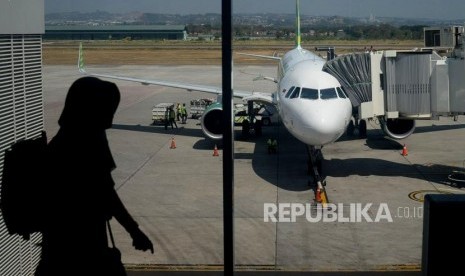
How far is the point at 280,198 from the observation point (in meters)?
15.4

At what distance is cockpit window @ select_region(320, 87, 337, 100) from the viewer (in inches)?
655

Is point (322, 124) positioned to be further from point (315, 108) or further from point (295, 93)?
point (295, 93)

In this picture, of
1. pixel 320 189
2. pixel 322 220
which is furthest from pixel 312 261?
pixel 320 189

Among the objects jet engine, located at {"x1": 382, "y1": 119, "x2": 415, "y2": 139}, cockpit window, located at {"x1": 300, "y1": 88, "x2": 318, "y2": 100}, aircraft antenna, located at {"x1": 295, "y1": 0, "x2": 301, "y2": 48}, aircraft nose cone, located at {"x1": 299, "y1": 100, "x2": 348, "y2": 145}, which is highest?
aircraft antenna, located at {"x1": 295, "y1": 0, "x2": 301, "y2": 48}

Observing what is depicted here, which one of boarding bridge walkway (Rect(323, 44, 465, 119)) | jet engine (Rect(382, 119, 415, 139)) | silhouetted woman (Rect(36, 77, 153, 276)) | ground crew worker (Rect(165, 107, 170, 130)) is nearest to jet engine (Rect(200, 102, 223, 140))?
ground crew worker (Rect(165, 107, 170, 130))

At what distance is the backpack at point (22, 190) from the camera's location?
3340 mm

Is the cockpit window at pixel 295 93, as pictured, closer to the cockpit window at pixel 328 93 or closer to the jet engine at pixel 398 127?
the cockpit window at pixel 328 93

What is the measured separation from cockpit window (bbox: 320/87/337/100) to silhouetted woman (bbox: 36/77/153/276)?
13543mm

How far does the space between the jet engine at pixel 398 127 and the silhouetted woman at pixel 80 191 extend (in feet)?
62.5

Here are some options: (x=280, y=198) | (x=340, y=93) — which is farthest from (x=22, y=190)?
(x=340, y=93)

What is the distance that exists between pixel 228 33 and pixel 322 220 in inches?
367

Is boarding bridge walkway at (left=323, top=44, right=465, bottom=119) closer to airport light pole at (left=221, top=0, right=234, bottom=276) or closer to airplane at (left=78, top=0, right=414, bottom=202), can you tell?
airplane at (left=78, top=0, right=414, bottom=202)

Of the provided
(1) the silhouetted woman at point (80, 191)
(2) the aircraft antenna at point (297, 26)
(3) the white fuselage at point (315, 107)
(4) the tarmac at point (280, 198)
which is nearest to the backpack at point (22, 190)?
(1) the silhouetted woman at point (80, 191)

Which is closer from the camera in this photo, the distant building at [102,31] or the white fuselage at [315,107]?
the white fuselage at [315,107]
